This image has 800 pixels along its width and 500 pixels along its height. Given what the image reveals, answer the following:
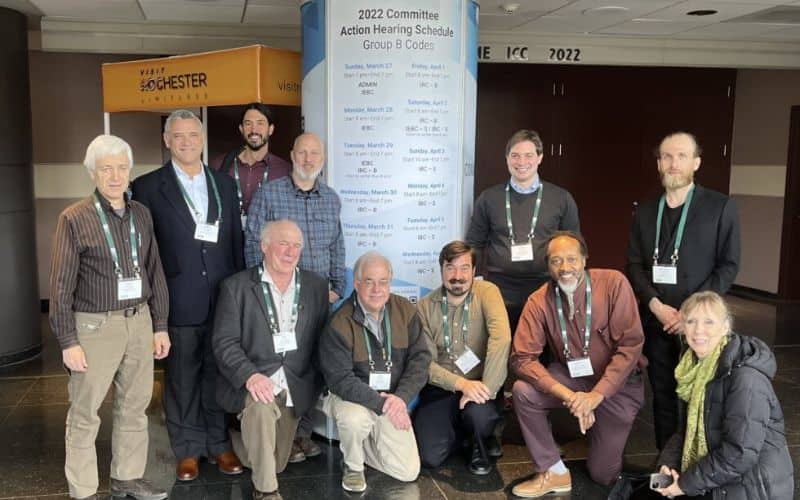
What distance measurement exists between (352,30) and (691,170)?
1778 millimetres

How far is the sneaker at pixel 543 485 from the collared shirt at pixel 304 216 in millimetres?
1363

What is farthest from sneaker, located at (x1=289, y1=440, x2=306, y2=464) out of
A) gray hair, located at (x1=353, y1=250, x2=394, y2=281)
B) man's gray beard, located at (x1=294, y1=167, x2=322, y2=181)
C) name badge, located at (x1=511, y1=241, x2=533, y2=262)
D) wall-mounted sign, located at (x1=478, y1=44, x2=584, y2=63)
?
wall-mounted sign, located at (x1=478, y1=44, x2=584, y2=63)

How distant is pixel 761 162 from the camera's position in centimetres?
791

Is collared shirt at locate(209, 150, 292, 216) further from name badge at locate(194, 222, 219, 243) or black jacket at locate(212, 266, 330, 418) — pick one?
black jacket at locate(212, 266, 330, 418)

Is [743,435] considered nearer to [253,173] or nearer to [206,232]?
[206,232]

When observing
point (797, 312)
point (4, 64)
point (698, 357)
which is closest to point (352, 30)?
point (698, 357)

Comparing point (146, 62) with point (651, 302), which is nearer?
point (651, 302)

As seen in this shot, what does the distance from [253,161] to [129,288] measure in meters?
1.18

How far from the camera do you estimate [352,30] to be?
11.7ft

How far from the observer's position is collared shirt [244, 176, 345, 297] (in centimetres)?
341

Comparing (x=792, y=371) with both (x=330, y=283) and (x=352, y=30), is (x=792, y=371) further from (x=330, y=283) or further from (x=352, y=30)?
(x=352, y=30)

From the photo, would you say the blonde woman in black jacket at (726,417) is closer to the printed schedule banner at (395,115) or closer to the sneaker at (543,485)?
the sneaker at (543,485)

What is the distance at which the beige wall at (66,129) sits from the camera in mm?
6793

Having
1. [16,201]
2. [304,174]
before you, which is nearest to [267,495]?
[304,174]
